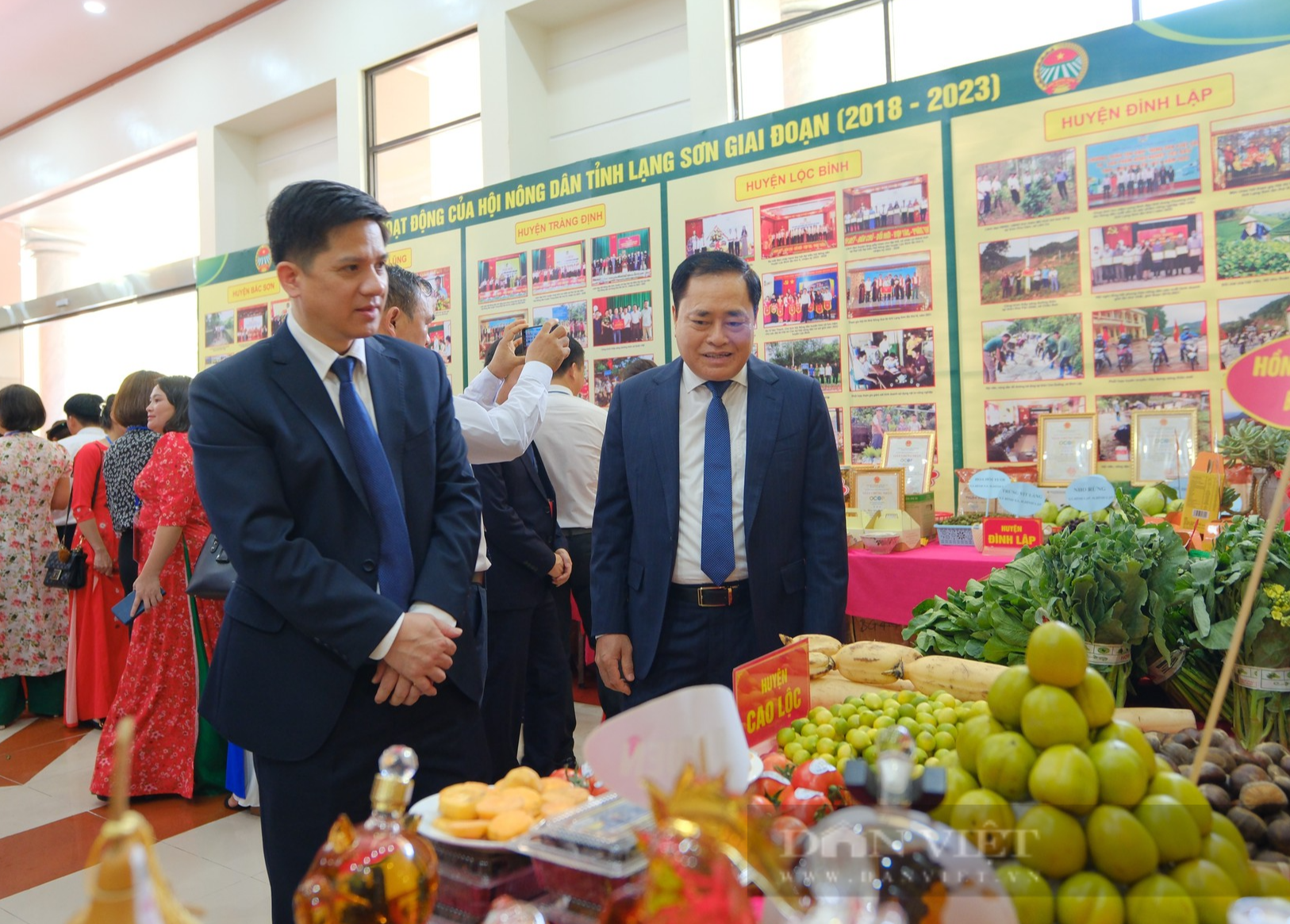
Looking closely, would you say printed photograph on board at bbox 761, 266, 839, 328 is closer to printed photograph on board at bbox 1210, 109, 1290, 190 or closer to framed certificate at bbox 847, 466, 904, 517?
framed certificate at bbox 847, 466, 904, 517

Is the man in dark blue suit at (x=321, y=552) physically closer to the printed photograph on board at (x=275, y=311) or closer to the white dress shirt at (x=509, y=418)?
the white dress shirt at (x=509, y=418)

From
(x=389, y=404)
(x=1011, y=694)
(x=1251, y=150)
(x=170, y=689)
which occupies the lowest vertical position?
(x=170, y=689)

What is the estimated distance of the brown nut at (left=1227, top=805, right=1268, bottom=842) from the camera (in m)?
1.06

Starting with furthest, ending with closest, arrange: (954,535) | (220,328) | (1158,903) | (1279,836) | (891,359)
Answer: (220,328) → (891,359) → (954,535) → (1279,836) → (1158,903)

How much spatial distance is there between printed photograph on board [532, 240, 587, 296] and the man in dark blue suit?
3.93 m

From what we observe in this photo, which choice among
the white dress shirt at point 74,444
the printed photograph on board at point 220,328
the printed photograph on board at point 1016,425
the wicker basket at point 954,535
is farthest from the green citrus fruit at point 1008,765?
the printed photograph on board at point 220,328

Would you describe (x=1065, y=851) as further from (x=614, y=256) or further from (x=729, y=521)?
(x=614, y=256)

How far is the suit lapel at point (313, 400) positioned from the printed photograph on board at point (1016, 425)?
3220 millimetres

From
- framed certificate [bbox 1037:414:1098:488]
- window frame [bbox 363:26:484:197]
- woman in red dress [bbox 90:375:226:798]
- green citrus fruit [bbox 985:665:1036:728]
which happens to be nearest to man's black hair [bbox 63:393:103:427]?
woman in red dress [bbox 90:375:226:798]

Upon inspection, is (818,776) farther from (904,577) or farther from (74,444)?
(74,444)

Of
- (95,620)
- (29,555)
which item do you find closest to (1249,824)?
(95,620)

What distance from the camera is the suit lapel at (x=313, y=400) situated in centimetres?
150

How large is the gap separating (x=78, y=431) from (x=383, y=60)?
12.0 feet

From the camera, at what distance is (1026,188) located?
390 cm
